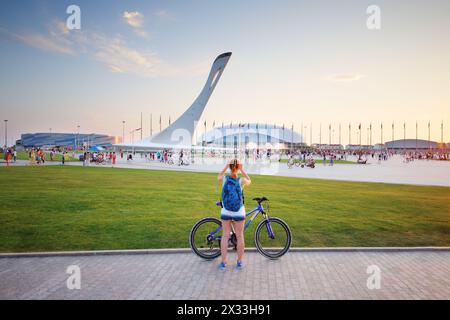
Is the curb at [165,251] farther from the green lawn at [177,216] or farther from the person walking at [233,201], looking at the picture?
the person walking at [233,201]

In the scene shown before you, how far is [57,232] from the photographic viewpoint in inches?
322

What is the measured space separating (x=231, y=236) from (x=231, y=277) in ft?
3.17

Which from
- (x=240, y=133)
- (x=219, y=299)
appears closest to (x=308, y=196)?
(x=219, y=299)

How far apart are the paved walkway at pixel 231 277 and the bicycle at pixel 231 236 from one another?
0.18 meters

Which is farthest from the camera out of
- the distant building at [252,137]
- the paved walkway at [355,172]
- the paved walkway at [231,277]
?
the distant building at [252,137]

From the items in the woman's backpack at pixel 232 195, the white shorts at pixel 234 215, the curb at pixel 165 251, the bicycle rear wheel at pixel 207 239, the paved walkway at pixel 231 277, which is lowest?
the paved walkway at pixel 231 277

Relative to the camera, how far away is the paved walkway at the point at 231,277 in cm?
492

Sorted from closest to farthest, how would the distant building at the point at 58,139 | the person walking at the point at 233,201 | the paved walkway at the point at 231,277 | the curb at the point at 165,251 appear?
the paved walkway at the point at 231,277 → the person walking at the point at 233,201 → the curb at the point at 165,251 → the distant building at the point at 58,139

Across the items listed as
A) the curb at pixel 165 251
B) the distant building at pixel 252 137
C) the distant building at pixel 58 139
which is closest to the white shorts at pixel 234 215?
the curb at pixel 165 251

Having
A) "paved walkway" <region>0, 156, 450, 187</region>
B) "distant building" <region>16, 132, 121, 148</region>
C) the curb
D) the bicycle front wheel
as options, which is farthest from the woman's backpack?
"distant building" <region>16, 132, 121, 148</region>
